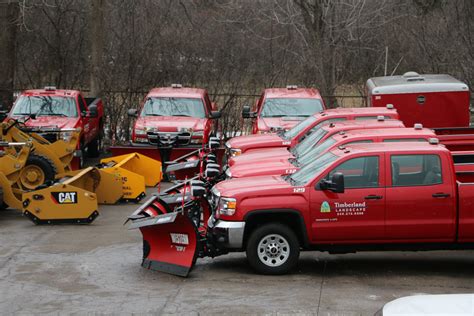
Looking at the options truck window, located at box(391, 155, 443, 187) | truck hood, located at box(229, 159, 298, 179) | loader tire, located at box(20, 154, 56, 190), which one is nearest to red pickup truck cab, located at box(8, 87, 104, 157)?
loader tire, located at box(20, 154, 56, 190)

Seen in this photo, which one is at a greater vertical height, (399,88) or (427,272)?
(399,88)

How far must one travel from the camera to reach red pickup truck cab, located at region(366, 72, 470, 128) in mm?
19625

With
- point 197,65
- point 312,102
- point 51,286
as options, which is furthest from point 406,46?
point 51,286

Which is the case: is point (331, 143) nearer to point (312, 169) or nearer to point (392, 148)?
point (312, 169)

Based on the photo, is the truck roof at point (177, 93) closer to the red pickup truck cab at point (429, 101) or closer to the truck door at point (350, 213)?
the red pickup truck cab at point (429, 101)

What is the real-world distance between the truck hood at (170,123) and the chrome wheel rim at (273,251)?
992 centimetres

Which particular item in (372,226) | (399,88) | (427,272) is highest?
(399,88)

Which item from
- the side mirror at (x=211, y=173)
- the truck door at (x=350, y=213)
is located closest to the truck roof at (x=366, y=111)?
the side mirror at (x=211, y=173)

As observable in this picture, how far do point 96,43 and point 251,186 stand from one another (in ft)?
53.1

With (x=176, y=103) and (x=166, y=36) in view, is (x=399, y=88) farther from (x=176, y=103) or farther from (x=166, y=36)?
(x=166, y=36)

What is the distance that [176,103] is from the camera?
2203 cm

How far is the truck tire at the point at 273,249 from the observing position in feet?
35.9

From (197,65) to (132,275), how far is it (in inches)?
681

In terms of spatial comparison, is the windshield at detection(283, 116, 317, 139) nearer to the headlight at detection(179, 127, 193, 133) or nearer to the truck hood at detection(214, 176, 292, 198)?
the headlight at detection(179, 127, 193, 133)
